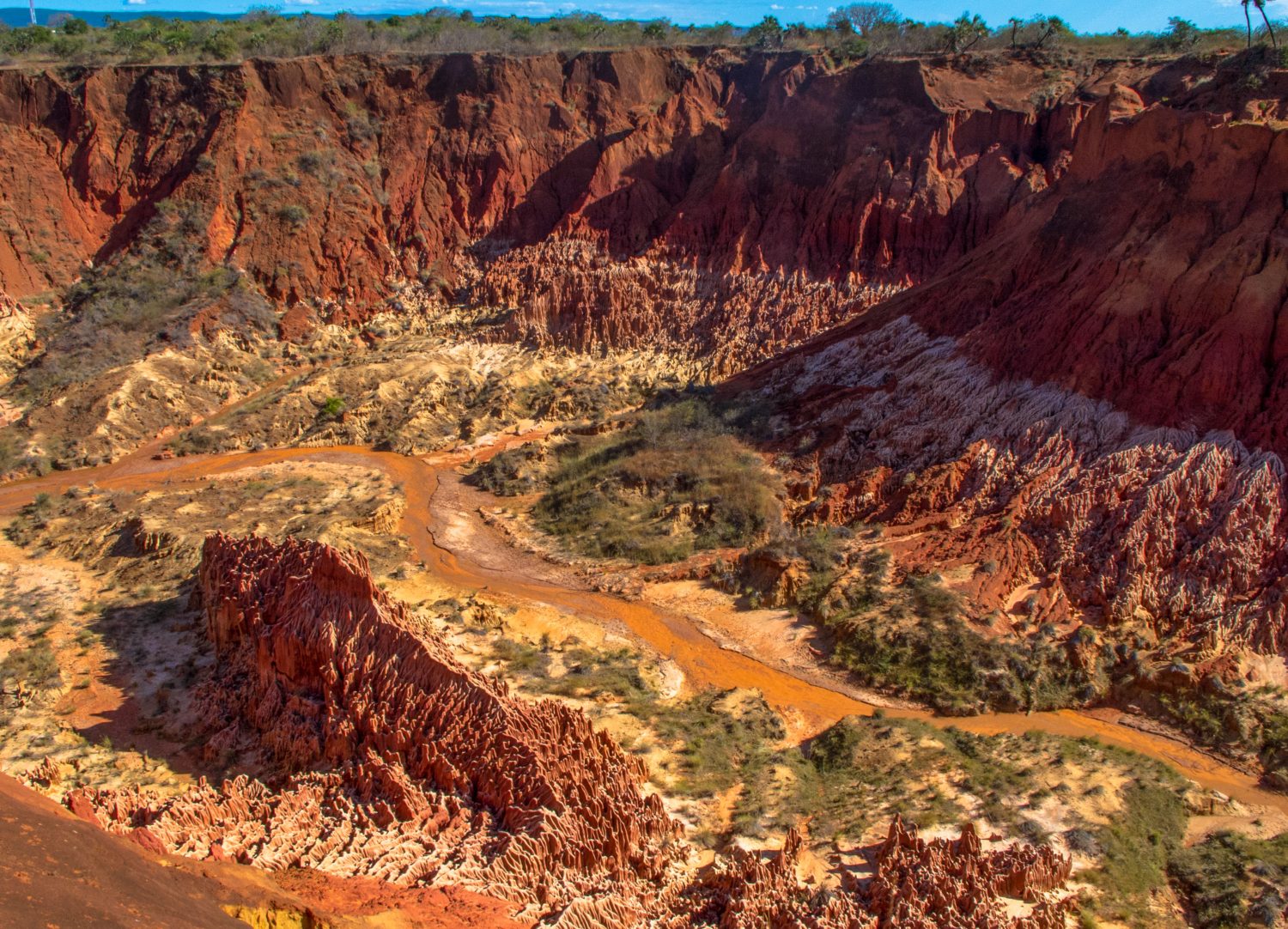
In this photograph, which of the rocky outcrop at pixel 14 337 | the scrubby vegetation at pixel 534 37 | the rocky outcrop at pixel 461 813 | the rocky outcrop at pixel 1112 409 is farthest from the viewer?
the scrubby vegetation at pixel 534 37

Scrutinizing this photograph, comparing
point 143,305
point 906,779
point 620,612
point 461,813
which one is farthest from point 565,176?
point 461,813

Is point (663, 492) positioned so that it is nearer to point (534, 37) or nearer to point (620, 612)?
point (620, 612)

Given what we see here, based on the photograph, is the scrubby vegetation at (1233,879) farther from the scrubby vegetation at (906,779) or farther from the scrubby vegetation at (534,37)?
the scrubby vegetation at (534,37)

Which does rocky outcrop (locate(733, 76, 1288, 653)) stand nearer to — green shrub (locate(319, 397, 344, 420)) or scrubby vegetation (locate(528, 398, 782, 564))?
scrubby vegetation (locate(528, 398, 782, 564))

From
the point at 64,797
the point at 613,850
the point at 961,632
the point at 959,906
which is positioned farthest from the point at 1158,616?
the point at 64,797

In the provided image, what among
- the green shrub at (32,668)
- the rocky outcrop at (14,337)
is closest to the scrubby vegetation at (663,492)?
the green shrub at (32,668)

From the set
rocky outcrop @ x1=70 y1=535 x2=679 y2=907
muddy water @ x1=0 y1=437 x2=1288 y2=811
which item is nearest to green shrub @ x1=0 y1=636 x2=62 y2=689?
rocky outcrop @ x1=70 y1=535 x2=679 y2=907

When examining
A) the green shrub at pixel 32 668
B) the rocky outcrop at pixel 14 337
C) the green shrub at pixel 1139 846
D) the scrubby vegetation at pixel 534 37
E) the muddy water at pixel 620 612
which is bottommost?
the green shrub at pixel 32 668
